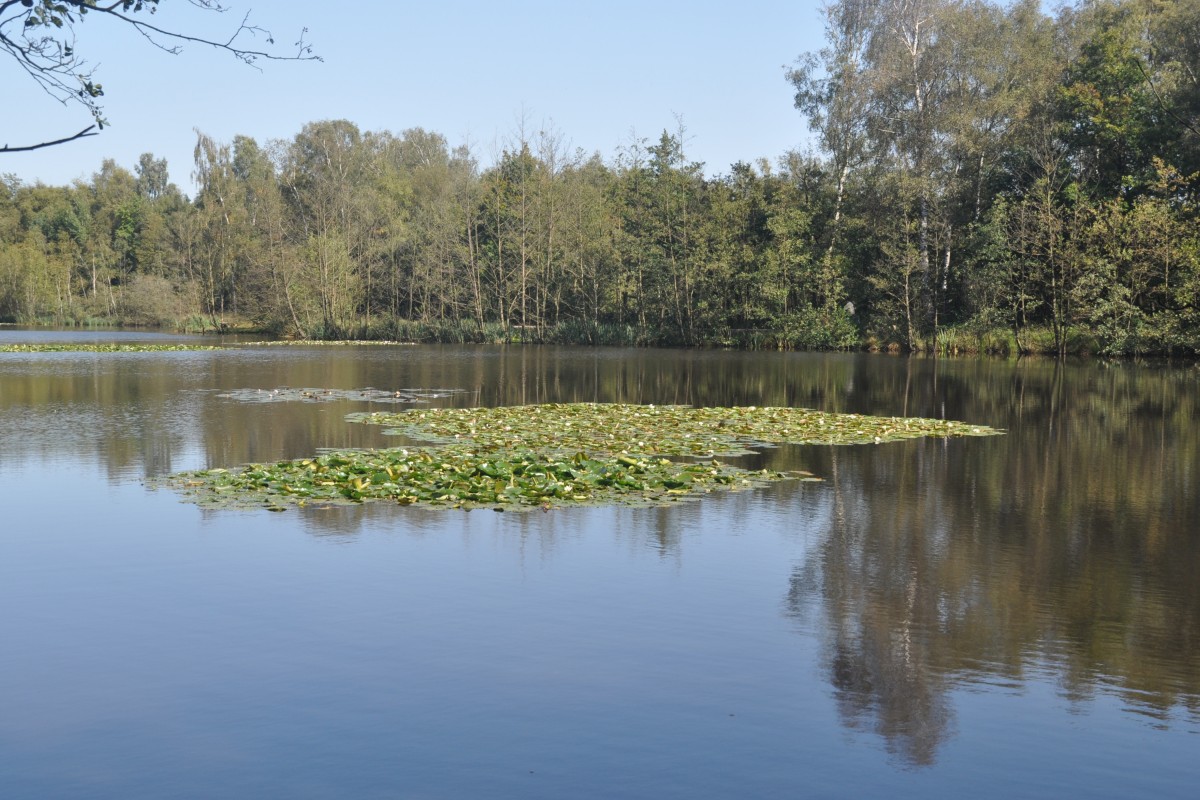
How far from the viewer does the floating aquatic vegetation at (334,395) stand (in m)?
24.2

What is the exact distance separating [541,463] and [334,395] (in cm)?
1361

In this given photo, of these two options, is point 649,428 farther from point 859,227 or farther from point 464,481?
point 859,227

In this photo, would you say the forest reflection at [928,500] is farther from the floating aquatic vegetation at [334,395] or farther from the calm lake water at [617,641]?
the floating aquatic vegetation at [334,395]

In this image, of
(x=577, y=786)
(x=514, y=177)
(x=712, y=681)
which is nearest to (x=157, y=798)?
(x=577, y=786)

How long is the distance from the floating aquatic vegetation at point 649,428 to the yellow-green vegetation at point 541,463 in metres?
0.03

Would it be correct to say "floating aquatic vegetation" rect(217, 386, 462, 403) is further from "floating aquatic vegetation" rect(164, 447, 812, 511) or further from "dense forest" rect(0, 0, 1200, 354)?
"dense forest" rect(0, 0, 1200, 354)

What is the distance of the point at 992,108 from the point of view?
4506 cm

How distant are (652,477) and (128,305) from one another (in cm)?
8253

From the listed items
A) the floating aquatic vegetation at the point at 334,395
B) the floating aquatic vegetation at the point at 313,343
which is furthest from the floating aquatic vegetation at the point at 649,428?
the floating aquatic vegetation at the point at 313,343

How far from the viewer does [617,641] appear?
284 inches

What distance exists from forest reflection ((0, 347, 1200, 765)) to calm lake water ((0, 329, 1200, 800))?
52mm

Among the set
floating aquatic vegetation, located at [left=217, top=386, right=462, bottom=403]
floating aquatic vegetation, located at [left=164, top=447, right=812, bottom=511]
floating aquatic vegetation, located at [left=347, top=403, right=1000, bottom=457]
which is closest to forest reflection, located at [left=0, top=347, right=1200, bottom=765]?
floating aquatic vegetation, located at [left=164, top=447, right=812, bottom=511]

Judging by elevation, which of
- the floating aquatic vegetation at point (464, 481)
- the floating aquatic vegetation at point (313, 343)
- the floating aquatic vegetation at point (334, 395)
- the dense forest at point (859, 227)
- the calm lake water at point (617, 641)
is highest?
the dense forest at point (859, 227)

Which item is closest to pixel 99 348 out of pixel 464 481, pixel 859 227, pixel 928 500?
pixel 859 227
